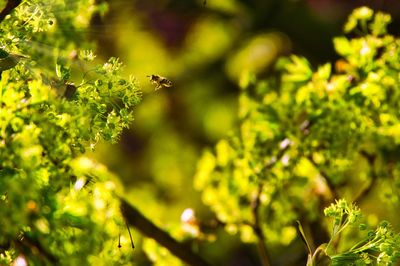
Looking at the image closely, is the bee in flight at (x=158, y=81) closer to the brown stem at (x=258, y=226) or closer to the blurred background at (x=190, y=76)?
the brown stem at (x=258, y=226)

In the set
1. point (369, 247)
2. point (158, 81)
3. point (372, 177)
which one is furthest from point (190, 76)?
point (369, 247)

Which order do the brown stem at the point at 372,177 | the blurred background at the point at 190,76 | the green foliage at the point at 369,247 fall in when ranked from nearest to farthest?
the green foliage at the point at 369,247 < the brown stem at the point at 372,177 < the blurred background at the point at 190,76

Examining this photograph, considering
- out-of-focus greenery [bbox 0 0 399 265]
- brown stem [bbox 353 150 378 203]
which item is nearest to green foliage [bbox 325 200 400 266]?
out-of-focus greenery [bbox 0 0 399 265]

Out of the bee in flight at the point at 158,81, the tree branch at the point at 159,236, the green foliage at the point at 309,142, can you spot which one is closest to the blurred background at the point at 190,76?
the green foliage at the point at 309,142

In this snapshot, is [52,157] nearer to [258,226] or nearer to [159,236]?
[159,236]

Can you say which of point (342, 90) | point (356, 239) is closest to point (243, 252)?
point (356, 239)

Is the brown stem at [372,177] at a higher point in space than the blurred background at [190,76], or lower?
higher

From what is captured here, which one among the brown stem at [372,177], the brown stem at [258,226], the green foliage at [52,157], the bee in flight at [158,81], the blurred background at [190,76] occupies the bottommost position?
the blurred background at [190,76]

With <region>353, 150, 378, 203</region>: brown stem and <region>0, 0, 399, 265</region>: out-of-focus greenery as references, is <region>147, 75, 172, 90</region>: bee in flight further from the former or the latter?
<region>353, 150, 378, 203</region>: brown stem
